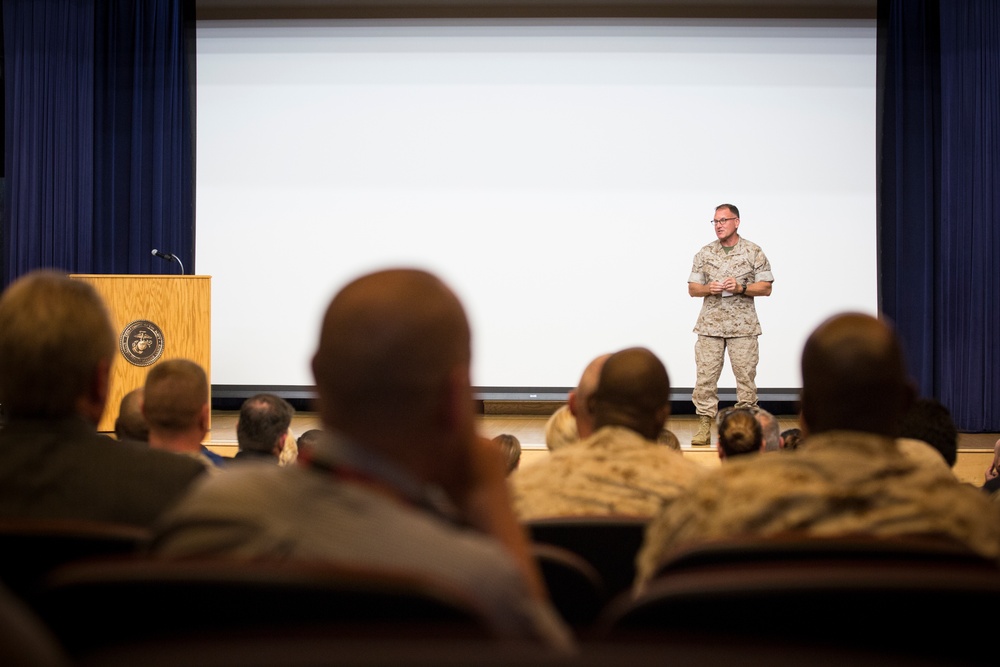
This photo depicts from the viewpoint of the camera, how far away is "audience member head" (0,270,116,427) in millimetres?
1465

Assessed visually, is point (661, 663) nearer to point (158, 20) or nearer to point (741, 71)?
point (741, 71)

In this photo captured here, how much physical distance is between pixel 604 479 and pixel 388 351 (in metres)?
1.10

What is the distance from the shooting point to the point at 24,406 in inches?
57.9

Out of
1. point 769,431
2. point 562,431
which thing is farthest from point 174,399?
point 769,431

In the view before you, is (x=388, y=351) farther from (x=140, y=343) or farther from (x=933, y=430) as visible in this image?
(x=140, y=343)

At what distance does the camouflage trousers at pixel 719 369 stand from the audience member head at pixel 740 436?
142 inches

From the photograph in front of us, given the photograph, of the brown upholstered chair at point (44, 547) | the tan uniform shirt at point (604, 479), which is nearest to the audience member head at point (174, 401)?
the tan uniform shirt at point (604, 479)

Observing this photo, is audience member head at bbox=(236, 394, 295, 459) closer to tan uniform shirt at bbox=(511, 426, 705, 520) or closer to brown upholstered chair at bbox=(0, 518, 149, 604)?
tan uniform shirt at bbox=(511, 426, 705, 520)

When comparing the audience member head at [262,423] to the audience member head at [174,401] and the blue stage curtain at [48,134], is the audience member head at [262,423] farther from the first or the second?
the blue stage curtain at [48,134]

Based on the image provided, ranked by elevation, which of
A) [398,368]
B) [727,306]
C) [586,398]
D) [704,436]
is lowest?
[704,436]

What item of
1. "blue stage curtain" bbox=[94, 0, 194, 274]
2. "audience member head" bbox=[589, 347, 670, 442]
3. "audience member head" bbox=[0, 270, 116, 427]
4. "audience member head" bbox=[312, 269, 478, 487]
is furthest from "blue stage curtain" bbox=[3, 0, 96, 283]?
"audience member head" bbox=[312, 269, 478, 487]

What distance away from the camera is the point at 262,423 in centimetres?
298

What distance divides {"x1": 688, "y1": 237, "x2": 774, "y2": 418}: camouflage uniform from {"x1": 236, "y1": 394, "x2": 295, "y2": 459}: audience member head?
3.85 m

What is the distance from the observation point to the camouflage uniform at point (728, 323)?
6270mm
